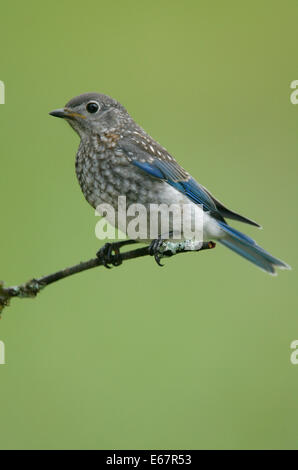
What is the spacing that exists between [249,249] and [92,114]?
4.34ft

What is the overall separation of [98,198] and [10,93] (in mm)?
3360

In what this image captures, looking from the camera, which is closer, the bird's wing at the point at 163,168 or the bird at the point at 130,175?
the bird at the point at 130,175

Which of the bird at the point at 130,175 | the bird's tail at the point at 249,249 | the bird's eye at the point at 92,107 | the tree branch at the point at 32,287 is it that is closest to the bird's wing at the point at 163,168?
the bird at the point at 130,175

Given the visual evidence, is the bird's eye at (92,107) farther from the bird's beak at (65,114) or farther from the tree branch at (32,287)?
the tree branch at (32,287)

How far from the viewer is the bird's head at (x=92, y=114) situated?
409 cm

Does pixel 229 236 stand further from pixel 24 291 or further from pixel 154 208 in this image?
pixel 24 291

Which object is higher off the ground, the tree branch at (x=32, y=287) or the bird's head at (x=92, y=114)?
the bird's head at (x=92, y=114)

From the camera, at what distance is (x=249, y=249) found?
427 centimetres

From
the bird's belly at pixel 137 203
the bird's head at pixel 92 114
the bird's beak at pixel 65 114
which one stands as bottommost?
the bird's belly at pixel 137 203

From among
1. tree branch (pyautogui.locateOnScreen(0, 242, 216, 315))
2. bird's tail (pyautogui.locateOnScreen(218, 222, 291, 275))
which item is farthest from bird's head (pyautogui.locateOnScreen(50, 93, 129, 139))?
tree branch (pyautogui.locateOnScreen(0, 242, 216, 315))

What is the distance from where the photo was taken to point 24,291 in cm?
261

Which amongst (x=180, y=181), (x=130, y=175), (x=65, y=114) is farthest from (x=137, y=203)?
(x=65, y=114)

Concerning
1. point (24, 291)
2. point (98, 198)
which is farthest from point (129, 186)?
point (24, 291)

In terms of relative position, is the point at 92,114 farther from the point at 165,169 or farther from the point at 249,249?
the point at 249,249
